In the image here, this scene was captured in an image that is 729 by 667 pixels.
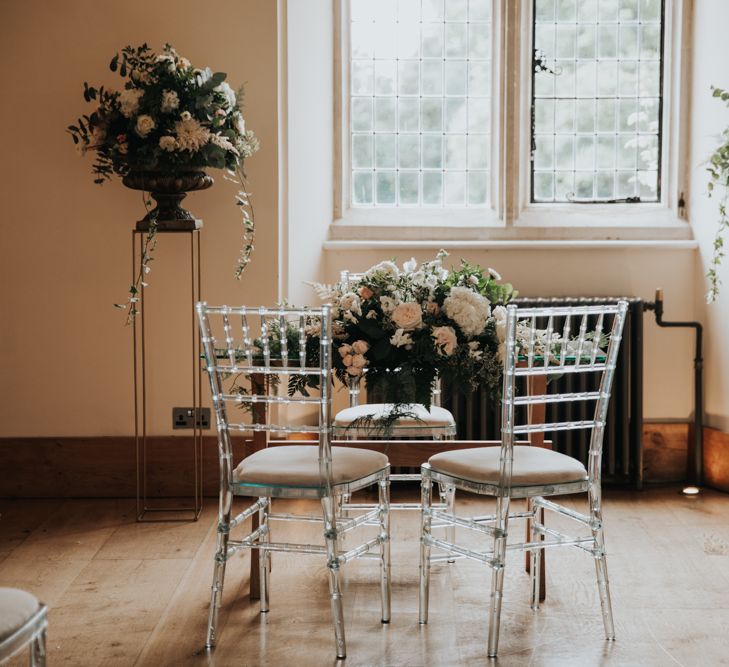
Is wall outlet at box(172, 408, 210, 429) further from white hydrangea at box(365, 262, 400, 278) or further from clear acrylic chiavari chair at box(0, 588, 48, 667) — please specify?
clear acrylic chiavari chair at box(0, 588, 48, 667)


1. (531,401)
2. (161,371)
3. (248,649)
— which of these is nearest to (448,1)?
(161,371)

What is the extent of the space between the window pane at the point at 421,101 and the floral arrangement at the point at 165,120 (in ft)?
4.31

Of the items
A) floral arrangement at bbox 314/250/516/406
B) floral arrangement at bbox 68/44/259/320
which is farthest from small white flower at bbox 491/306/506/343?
floral arrangement at bbox 68/44/259/320

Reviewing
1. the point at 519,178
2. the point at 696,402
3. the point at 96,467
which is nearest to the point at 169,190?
the point at 96,467

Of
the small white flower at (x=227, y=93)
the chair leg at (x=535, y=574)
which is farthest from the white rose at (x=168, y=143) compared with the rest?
the chair leg at (x=535, y=574)

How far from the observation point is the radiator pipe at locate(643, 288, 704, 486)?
17.1 ft

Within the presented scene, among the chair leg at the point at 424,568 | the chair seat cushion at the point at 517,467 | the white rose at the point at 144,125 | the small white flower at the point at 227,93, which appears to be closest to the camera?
the chair seat cushion at the point at 517,467

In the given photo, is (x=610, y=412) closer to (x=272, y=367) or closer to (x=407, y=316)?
(x=407, y=316)

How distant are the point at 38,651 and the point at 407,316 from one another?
5.48 feet

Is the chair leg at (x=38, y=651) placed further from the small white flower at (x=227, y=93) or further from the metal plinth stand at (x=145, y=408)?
the small white flower at (x=227, y=93)

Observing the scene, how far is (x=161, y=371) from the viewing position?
16.2ft

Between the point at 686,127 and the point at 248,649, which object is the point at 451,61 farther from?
the point at 248,649

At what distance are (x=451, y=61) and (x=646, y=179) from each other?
1.22 m

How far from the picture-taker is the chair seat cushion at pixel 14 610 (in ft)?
6.68
